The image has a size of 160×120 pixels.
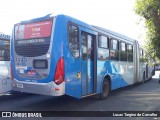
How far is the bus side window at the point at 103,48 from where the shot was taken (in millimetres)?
10947

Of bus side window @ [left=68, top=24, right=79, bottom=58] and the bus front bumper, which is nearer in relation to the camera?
the bus front bumper

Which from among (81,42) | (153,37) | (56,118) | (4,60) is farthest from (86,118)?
(153,37)

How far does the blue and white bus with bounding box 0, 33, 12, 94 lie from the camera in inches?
393

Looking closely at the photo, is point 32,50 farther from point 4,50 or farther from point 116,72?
point 116,72

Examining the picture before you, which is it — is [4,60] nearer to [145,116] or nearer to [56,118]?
[56,118]

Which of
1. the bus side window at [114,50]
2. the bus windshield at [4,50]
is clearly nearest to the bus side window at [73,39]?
the bus windshield at [4,50]

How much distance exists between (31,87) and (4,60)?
7.78ft

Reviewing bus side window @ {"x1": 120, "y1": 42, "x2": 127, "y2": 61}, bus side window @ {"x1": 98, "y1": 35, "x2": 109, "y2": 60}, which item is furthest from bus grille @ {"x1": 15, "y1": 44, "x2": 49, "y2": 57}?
bus side window @ {"x1": 120, "y1": 42, "x2": 127, "y2": 61}

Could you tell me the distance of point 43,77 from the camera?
8.48 m

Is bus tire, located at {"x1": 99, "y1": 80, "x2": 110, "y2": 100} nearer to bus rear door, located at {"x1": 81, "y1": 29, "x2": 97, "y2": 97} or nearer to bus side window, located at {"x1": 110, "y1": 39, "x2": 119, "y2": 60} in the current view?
bus rear door, located at {"x1": 81, "y1": 29, "x2": 97, "y2": 97}

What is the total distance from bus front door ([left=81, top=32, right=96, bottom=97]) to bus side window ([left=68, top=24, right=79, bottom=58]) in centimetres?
42

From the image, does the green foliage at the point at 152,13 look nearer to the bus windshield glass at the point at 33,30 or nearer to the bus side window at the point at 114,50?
the bus side window at the point at 114,50

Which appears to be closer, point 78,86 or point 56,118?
point 56,118

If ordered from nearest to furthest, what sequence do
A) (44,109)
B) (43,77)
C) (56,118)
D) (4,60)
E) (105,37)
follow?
1. (56,118)
2. (43,77)
3. (44,109)
4. (4,60)
5. (105,37)
